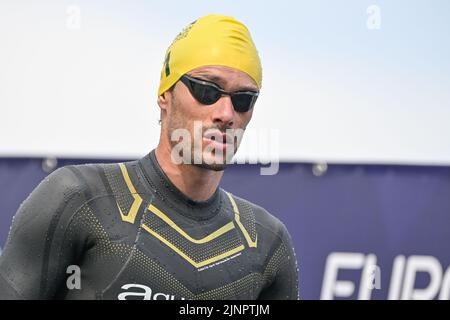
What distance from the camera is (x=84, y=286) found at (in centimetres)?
349

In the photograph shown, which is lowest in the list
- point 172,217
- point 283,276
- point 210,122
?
point 283,276

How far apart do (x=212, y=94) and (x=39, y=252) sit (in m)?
1.00

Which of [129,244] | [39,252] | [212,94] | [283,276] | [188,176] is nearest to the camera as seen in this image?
[39,252]

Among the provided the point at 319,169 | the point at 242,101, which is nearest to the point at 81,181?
the point at 242,101

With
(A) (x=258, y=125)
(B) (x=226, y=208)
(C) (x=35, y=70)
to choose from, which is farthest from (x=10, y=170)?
(B) (x=226, y=208)

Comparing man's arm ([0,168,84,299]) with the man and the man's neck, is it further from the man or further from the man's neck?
the man's neck

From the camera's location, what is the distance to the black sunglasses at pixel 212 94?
12.1ft

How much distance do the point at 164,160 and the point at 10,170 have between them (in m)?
2.92

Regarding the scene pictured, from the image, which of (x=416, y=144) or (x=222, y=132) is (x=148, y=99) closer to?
(x=416, y=144)

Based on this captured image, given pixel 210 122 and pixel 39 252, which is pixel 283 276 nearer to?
pixel 210 122

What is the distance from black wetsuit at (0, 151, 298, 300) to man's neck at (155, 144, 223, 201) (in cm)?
3

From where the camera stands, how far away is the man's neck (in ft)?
12.4

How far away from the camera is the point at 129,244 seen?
358cm

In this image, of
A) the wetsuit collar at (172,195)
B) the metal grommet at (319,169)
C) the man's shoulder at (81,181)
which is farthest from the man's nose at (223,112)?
the metal grommet at (319,169)
